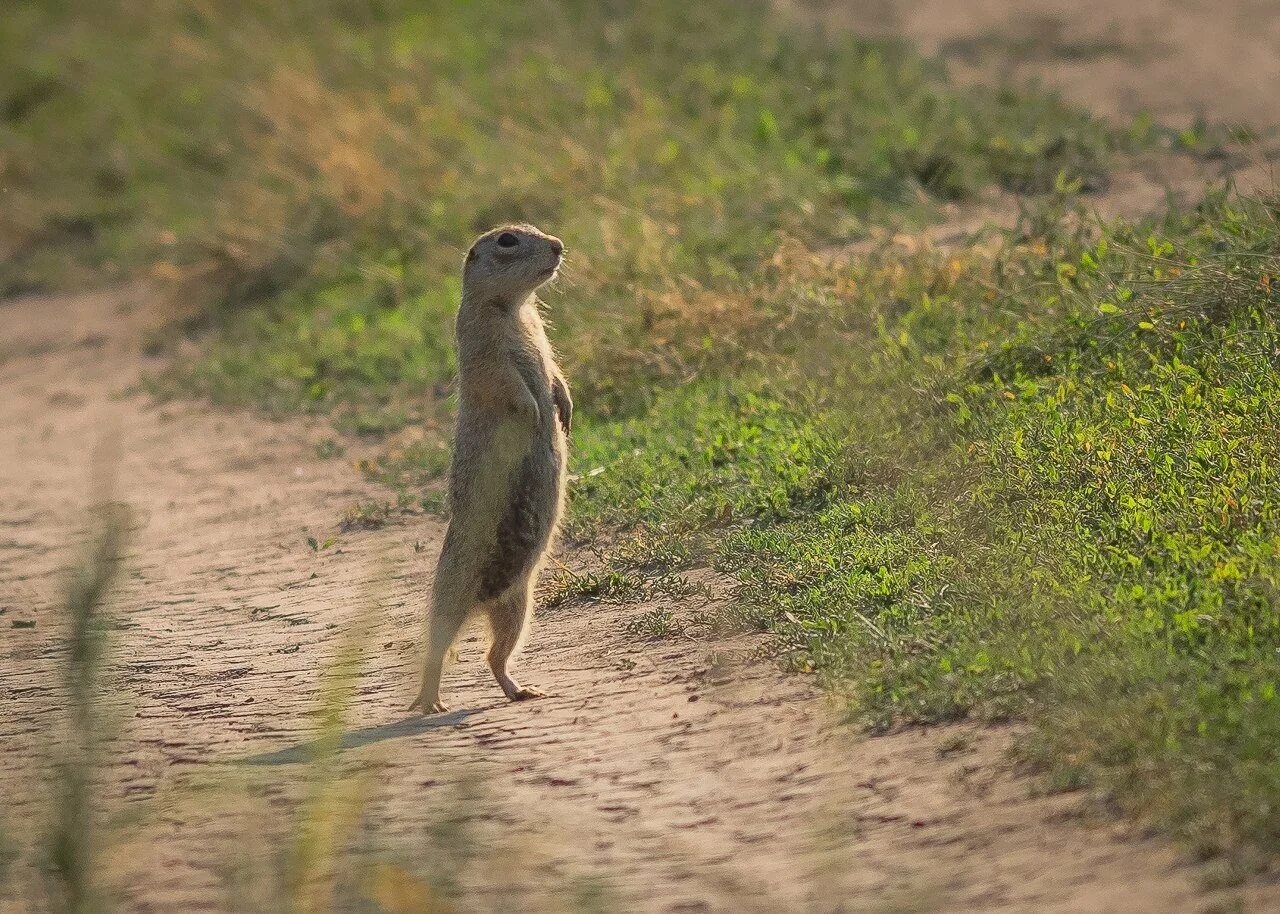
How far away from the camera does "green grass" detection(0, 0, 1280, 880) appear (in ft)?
16.4

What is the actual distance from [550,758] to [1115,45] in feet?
35.3

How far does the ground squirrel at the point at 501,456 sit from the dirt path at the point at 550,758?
293 millimetres

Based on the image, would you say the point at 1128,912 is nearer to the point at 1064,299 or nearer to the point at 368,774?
the point at 368,774

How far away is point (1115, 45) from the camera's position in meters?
14.1

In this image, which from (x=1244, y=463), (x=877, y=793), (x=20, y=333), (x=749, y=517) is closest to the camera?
(x=877, y=793)

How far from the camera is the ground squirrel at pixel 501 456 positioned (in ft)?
19.2

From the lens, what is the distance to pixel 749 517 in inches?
279

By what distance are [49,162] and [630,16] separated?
562 centimetres

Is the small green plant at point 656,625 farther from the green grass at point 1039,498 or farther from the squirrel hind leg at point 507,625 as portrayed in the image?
the squirrel hind leg at point 507,625

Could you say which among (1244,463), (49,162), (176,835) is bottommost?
(176,835)

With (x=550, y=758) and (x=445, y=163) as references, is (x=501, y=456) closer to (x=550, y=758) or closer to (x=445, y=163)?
(x=550, y=758)

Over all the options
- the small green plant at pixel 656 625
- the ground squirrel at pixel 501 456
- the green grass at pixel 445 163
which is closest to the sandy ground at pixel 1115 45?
the green grass at pixel 445 163

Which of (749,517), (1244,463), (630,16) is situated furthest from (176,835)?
(630,16)

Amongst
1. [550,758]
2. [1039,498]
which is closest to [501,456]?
[550,758]
